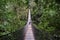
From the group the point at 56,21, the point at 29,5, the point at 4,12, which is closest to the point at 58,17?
the point at 56,21

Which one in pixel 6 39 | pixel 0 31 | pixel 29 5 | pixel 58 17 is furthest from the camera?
pixel 29 5

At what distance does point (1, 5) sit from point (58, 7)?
5.59 ft

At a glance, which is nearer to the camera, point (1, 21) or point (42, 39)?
point (42, 39)

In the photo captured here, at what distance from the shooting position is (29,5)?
18.7 meters

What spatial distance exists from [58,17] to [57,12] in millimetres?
198

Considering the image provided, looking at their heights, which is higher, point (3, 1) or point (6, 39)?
point (3, 1)

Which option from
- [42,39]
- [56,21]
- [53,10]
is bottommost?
[42,39]

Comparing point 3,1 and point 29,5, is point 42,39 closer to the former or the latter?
point 3,1

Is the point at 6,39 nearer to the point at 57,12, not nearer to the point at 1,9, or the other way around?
the point at 1,9

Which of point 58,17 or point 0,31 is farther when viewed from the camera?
point 58,17

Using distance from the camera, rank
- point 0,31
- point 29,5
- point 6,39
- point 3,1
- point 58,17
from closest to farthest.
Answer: point 6,39, point 3,1, point 0,31, point 58,17, point 29,5

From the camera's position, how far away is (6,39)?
3.57 metres

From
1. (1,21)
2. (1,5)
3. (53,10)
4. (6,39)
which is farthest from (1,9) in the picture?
(53,10)

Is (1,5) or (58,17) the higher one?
(1,5)
